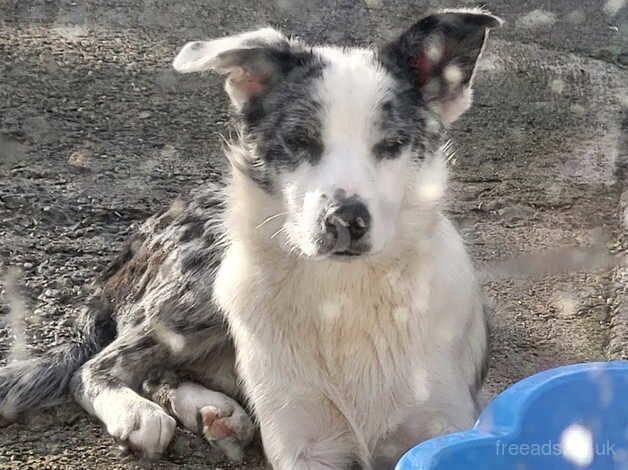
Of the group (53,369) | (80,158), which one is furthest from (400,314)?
(80,158)

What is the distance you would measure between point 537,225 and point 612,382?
2.49 metres

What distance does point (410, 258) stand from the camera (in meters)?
3.39

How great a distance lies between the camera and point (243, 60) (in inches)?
133

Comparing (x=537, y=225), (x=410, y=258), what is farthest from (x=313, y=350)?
(x=537, y=225)

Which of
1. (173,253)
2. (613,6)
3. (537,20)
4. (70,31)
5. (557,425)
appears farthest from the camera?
(613,6)

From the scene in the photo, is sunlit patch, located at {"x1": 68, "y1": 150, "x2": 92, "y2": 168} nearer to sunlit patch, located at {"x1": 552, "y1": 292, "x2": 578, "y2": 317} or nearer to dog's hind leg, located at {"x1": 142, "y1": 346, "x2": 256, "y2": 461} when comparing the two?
dog's hind leg, located at {"x1": 142, "y1": 346, "x2": 256, "y2": 461}

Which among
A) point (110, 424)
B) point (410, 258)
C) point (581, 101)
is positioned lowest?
point (581, 101)

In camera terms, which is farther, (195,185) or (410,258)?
(195,185)

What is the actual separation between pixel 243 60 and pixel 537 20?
547 centimetres

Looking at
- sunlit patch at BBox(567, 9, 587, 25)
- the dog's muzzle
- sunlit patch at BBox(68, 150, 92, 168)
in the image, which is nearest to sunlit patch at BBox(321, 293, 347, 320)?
the dog's muzzle

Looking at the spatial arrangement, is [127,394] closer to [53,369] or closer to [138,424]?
[138,424]

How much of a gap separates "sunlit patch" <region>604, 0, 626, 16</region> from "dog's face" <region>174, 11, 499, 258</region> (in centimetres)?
549

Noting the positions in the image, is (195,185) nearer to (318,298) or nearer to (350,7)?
(318,298)

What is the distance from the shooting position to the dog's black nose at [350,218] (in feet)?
9.72
